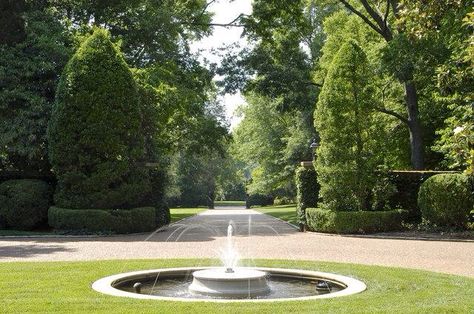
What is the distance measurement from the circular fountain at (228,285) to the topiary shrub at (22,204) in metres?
12.2

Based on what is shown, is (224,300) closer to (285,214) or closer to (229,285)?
(229,285)

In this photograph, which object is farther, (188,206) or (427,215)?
(188,206)

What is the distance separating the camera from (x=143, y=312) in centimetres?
680

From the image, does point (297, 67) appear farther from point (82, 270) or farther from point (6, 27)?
point (82, 270)

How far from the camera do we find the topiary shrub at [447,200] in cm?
1844

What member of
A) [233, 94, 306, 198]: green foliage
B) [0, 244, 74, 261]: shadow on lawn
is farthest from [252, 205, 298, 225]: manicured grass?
[0, 244, 74, 261]: shadow on lawn

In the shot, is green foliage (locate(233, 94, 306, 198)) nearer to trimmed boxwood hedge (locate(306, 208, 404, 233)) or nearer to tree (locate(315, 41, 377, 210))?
tree (locate(315, 41, 377, 210))

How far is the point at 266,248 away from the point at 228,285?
686cm

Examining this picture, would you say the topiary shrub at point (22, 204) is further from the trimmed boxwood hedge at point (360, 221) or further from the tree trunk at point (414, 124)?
the tree trunk at point (414, 124)

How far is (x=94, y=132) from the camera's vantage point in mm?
20312

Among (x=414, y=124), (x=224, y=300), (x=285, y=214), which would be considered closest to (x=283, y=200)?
(x=285, y=214)

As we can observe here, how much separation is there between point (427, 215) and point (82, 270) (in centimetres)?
1293

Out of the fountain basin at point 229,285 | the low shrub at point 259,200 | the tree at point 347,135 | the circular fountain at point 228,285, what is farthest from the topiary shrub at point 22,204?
the low shrub at point 259,200

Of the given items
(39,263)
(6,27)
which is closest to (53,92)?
(6,27)
